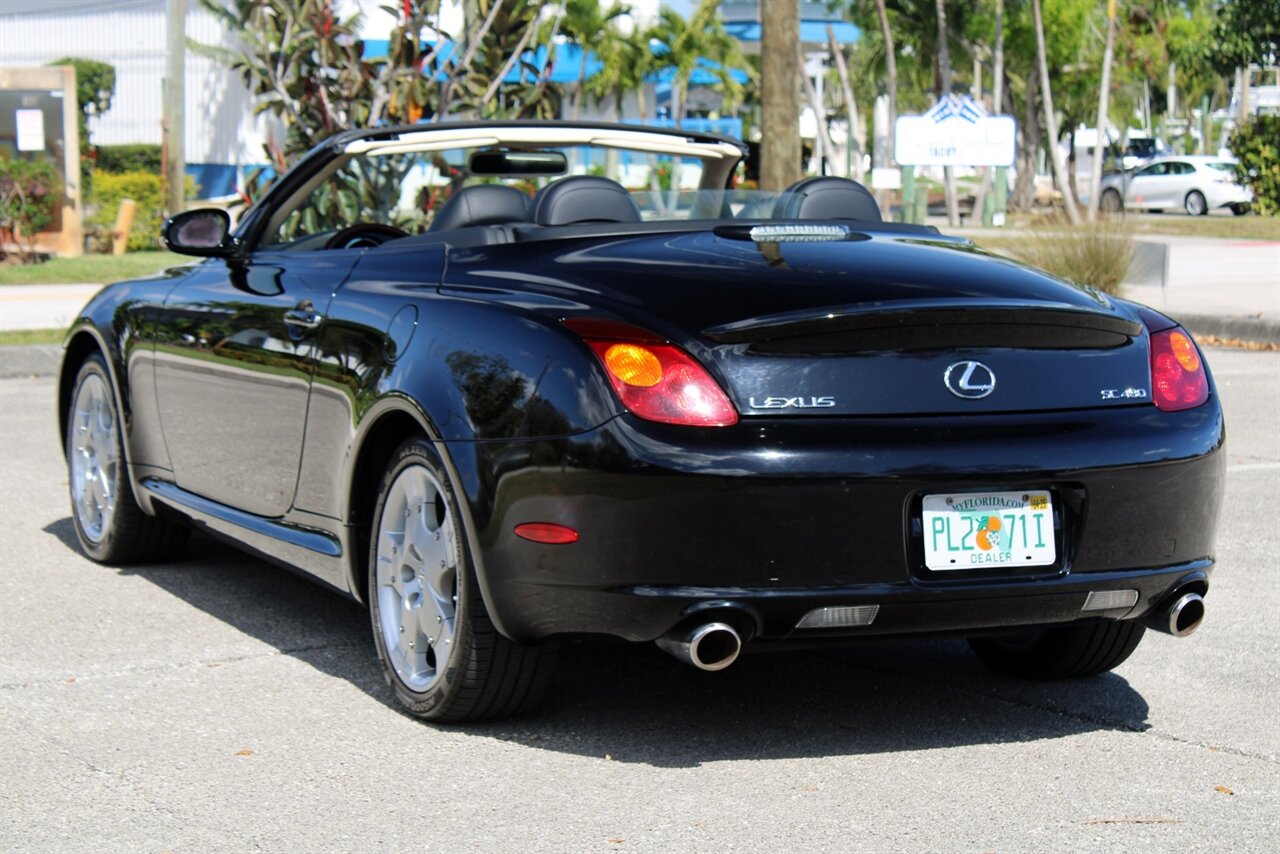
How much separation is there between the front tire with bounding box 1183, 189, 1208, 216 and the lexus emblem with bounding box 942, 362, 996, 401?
145ft

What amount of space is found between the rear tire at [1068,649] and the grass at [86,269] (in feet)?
48.5

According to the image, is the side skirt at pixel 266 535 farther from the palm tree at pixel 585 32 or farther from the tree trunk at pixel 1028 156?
the tree trunk at pixel 1028 156

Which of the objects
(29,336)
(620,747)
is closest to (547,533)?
(620,747)

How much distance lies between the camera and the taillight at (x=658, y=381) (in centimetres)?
401

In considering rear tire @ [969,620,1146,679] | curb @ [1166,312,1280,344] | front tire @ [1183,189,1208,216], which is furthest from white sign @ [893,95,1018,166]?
front tire @ [1183,189,1208,216]

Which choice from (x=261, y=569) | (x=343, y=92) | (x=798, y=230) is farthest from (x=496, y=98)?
(x=798, y=230)

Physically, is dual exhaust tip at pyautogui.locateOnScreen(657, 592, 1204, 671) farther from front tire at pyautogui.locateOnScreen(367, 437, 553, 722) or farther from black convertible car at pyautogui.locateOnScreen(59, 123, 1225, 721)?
front tire at pyautogui.locateOnScreen(367, 437, 553, 722)

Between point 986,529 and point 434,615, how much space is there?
1302 millimetres

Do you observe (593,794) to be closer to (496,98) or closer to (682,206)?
(682,206)

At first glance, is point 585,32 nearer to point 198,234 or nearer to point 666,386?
point 198,234

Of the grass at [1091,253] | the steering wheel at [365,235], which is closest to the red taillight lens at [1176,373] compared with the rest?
the steering wheel at [365,235]

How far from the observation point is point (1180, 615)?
446 cm

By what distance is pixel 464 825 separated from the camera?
387 cm

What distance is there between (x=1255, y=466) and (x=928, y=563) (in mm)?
5027
